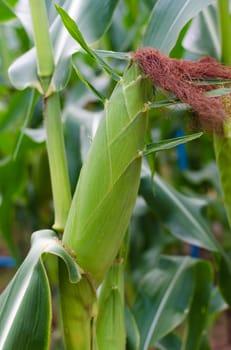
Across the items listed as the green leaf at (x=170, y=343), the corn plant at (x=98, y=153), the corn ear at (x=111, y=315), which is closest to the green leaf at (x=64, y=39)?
the corn plant at (x=98, y=153)

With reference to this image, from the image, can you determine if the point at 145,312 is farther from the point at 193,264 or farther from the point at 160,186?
the point at 160,186

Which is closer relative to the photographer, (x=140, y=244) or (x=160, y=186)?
(x=160, y=186)

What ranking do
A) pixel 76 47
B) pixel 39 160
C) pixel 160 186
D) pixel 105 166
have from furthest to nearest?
pixel 39 160, pixel 160 186, pixel 76 47, pixel 105 166

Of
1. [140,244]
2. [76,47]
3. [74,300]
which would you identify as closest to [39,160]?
[140,244]

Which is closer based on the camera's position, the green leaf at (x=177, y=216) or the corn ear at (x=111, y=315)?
the corn ear at (x=111, y=315)

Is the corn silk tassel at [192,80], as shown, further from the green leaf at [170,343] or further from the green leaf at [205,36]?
the green leaf at [170,343]

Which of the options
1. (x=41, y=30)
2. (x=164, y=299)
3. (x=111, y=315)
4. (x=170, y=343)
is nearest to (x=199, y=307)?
(x=164, y=299)
